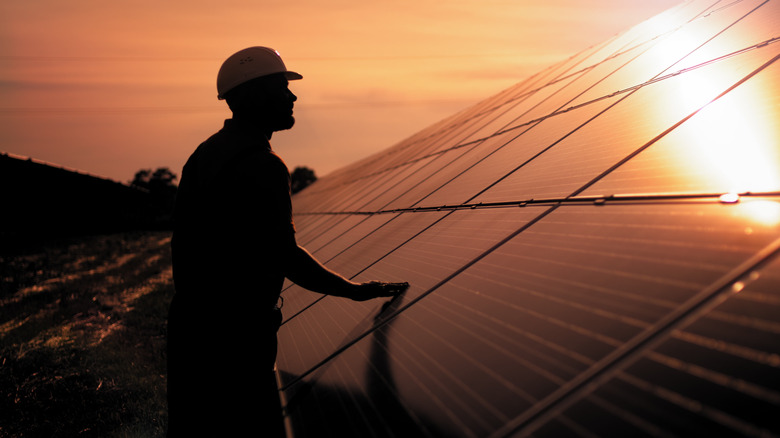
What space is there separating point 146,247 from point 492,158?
79.1ft

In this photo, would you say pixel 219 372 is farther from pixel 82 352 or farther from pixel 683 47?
pixel 82 352

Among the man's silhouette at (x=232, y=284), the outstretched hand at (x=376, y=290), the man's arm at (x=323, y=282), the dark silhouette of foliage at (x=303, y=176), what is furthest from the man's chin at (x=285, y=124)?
the dark silhouette of foliage at (x=303, y=176)

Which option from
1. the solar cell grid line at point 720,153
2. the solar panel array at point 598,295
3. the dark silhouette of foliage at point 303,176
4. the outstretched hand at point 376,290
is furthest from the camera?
the dark silhouette of foliage at point 303,176

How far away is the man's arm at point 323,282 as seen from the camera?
290cm

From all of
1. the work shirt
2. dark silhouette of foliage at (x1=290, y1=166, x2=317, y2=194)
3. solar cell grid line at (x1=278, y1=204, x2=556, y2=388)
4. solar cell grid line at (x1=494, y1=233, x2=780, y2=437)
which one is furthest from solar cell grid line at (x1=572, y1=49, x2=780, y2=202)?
dark silhouette of foliage at (x1=290, y1=166, x2=317, y2=194)

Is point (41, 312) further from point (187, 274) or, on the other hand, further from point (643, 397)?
point (643, 397)

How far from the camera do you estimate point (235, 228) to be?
2.83 m

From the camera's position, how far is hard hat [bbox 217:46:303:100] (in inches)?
128

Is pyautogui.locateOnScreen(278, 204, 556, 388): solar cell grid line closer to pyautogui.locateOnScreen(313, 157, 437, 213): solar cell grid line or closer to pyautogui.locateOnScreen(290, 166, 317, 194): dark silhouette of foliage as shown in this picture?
pyautogui.locateOnScreen(313, 157, 437, 213): solar cell grid line

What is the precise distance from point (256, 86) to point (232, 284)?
1.41 m

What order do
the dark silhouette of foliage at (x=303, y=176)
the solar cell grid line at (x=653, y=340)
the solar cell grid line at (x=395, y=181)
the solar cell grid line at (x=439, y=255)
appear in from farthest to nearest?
1. the dark silhouette of foliage at (x=303, y=176)
2. the solar cell grid line at (x=395, y=181)
3. the solar cell grid line at (x=439, y=255)
4. the solar cell grid line at (x=653, y=340)

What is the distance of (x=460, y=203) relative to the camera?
4281 millimetres

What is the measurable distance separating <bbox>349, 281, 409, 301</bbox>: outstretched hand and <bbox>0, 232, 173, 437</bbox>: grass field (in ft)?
13.2

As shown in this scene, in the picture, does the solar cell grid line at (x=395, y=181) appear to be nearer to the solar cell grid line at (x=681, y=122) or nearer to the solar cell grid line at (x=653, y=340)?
the solar cell grid line at (x=681, y=122)
